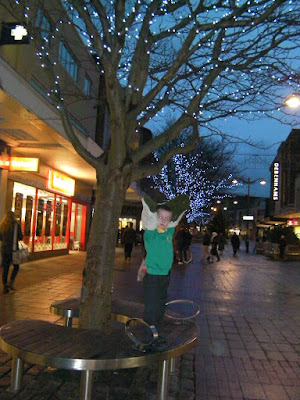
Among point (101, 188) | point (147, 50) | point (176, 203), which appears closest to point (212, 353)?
point (176, 203)

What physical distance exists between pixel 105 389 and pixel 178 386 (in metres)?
0.77

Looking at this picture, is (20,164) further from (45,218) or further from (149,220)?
(149,220)

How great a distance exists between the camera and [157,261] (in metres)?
4.29

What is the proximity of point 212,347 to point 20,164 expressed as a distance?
8.28m

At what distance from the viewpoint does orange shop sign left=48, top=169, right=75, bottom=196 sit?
1547 centimetres

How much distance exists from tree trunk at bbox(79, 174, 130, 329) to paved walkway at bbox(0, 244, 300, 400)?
595 millimetres

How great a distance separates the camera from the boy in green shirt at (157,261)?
4305mm

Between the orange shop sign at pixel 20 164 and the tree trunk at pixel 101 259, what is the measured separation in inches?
307

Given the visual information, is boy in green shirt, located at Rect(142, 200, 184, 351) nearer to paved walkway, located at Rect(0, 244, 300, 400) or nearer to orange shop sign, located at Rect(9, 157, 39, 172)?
paved walkway, located at Rect(0, 244, 300, 400)

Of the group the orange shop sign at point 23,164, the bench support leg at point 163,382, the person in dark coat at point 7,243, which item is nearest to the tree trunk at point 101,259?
the bench support leg at point 163,382

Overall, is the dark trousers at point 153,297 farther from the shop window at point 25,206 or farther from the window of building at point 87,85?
the window of building at point 87,85

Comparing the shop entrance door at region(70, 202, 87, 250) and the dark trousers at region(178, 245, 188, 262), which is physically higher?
the shop entrance door at region(70, 202, 87, 250)

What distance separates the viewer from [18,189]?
13.9 metres

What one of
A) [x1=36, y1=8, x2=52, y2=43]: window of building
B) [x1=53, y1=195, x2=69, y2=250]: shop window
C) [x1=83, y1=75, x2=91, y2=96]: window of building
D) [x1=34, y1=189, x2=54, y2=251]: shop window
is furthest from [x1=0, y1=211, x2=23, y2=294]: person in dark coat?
[x1=83, y1=75, x2=91, y2=96]: window of building
